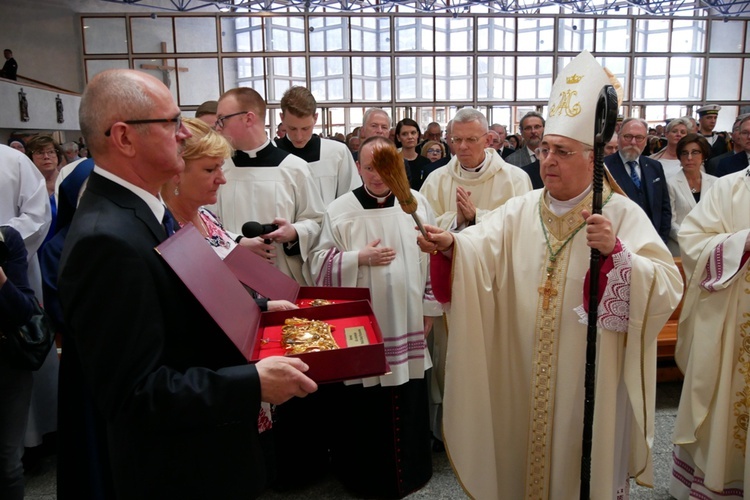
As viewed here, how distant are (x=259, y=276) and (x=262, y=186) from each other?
4.06 ft

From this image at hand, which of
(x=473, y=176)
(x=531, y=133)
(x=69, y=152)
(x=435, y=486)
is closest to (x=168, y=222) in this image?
(x=435, y=486)

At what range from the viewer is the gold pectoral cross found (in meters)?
2.43

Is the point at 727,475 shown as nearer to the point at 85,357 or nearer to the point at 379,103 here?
the point at 85,357

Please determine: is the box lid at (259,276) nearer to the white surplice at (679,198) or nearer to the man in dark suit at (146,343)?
the man in dark suit at (146,343)

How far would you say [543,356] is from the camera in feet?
8.09

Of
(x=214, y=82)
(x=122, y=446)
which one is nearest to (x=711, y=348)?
(x=122, y=446)

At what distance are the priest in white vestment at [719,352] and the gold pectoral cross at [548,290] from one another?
2.90 feet

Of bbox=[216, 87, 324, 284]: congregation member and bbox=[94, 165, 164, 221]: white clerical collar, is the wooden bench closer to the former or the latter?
bbox=[216, 87, 324, 284]: congregation member

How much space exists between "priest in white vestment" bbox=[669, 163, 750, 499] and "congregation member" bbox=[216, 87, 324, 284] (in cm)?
193

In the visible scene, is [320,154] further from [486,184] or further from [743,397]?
[743,397]

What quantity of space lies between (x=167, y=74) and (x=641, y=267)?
16.4m

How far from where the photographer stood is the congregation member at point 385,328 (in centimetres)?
313

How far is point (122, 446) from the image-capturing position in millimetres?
1417

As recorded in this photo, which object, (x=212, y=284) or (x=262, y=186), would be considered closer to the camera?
(x=212, y=284)
